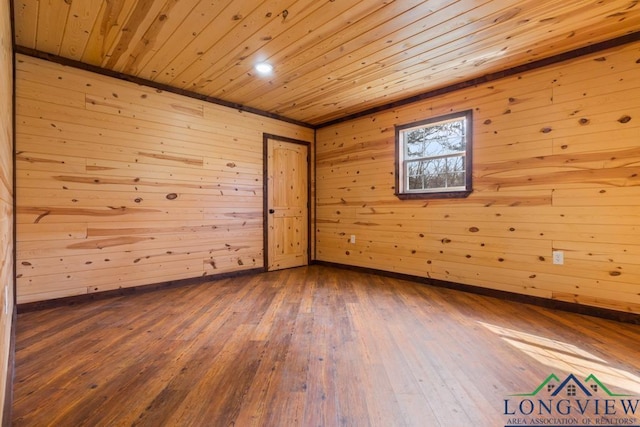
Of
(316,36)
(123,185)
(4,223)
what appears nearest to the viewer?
(4,223)

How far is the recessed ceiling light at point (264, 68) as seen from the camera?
3.07 m

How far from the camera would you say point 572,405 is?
58.8 inches

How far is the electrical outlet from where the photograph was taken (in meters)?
2.90

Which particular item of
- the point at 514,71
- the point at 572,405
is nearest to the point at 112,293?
the point at 572,405

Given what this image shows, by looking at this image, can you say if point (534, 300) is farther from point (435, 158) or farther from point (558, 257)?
point (435, 158)

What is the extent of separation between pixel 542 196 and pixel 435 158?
1.27 metres

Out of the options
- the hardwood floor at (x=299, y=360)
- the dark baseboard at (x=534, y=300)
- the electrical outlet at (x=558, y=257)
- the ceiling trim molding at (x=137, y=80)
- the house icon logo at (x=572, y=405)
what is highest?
the ceiling trim molding at (x=137, y=80)

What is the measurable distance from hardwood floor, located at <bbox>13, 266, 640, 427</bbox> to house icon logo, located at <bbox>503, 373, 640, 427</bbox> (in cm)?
6

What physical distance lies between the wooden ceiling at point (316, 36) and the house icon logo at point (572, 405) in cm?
255

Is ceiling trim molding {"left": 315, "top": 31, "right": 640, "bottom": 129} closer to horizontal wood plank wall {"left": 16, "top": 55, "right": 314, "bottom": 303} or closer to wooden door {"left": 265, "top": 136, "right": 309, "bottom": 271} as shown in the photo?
wooden door {"left": 265, "top": 136, "right": 309, "bottom": 271}

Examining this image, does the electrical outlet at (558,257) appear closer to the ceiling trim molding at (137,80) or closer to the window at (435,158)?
the window at (435,158)

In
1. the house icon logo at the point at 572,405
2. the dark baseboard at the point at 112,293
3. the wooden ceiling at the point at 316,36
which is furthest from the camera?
the dark baseboard at the point at 112,293

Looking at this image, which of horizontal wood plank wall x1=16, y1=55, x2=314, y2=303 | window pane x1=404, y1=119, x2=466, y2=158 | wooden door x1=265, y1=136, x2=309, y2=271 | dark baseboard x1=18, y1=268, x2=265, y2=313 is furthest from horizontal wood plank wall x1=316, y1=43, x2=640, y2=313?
dark baseboard x1=18, y1=268, x2=265, y2=313

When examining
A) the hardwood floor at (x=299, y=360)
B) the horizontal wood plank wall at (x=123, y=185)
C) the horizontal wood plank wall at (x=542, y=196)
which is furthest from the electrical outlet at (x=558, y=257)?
the horizontal wood plank wall at (x=123, y=185)
